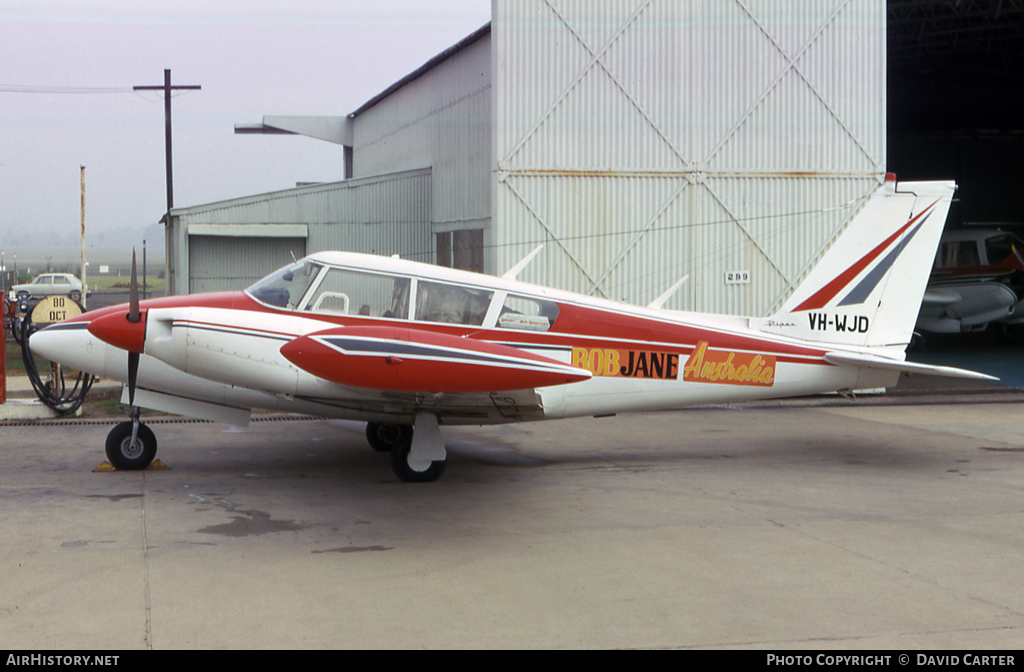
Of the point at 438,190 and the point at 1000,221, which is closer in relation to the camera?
the point at 438,190

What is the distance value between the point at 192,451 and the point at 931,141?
32.3 meters

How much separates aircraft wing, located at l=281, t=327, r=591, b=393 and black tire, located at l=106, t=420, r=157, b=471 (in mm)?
3278

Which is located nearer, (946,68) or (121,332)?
(121,332)

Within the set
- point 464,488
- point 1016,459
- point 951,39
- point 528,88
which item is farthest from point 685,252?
point 951,39

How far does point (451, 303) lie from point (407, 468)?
177 centimetres

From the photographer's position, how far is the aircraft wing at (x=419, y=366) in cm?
746

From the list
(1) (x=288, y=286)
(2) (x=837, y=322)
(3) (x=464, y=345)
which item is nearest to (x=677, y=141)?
(2) (x=837, y=322)

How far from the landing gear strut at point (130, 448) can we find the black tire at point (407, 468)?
106 inches

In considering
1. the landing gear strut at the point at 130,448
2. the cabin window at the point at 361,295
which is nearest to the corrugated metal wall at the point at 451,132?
the cabin window at the point at 361,295

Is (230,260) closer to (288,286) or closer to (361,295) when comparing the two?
(288,286)

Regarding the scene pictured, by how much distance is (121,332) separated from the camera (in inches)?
338

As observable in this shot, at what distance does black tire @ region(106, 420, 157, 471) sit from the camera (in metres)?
9.80
